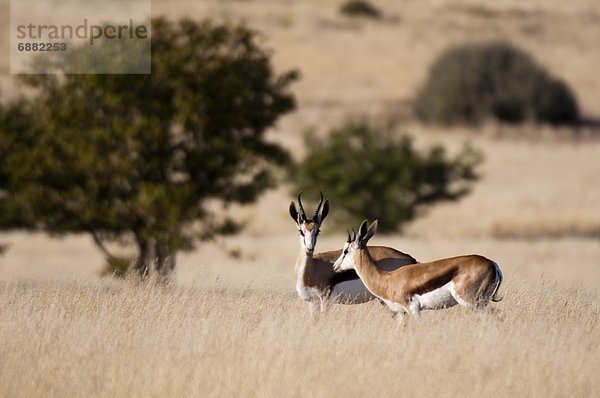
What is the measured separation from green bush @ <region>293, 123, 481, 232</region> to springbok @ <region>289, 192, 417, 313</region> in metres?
31.5

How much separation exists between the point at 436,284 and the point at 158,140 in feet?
49.2

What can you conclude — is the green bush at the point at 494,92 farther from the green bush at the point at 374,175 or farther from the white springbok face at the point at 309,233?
the white springbok face at the point at 309,233

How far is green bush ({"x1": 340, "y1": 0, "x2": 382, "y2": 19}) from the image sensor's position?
12860cm

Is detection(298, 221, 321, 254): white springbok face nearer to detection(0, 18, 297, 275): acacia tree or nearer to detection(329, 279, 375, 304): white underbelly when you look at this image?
detection(329, 279, 375, 304): white underbelly

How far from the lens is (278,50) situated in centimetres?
10300

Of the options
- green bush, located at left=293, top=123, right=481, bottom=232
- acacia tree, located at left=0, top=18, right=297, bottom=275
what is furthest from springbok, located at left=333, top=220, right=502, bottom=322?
green bush, located at left=293, top=123, right=481, bottom=232

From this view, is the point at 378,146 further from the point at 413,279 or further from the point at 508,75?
the point at 508,75

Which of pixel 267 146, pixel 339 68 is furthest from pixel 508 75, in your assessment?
pixel 267 146

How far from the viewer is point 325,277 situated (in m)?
15.2

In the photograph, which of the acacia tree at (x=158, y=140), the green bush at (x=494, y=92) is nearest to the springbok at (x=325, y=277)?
the acacia tree at (x=158, y=140)

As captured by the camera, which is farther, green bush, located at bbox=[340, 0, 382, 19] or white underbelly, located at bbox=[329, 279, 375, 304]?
green bush, located at bbox=[340, 0, 382, 19]

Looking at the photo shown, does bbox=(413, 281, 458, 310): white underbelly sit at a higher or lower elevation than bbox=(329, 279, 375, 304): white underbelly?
higher

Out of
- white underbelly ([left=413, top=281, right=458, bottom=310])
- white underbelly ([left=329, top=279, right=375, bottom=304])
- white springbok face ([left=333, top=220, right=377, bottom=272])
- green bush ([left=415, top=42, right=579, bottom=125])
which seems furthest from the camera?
green bush ([left=415, top=42, right=579, bottom=125])

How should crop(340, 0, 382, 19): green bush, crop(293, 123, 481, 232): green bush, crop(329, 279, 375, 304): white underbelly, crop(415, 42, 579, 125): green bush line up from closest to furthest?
crop(329, 279, 375, 304): white underbelly
crop(293, 123, 481, 232): green bush
crop(415, 42, 579, 125): green bush
crop(340, 0, 382, 19): green bush
